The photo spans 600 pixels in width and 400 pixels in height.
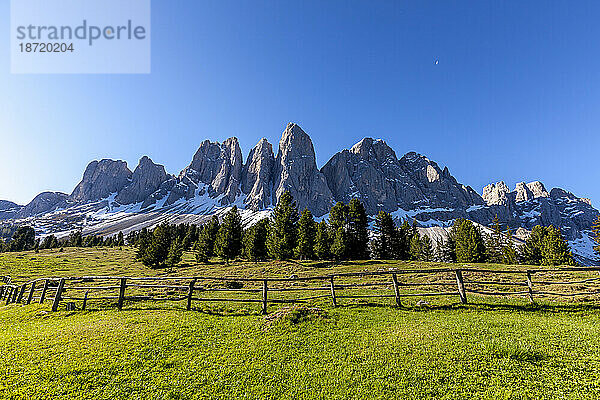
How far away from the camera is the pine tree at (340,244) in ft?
168

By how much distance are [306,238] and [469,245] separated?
113ft

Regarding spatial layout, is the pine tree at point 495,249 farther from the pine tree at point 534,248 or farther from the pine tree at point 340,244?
the pine tree at point 340,244

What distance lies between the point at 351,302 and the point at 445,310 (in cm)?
450

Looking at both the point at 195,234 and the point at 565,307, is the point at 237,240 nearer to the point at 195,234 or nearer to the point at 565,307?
the point at 195,234

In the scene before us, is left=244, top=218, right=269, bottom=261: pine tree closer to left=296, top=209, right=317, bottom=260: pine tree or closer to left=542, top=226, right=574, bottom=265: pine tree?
left=296, top=209, right=317, bottom=260: pine tree

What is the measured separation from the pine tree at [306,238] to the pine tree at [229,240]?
1530cm

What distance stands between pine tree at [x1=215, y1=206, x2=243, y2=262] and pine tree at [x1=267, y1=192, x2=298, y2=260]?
908 cm

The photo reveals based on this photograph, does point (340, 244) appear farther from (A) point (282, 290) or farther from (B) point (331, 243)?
(A) point (282, 290)

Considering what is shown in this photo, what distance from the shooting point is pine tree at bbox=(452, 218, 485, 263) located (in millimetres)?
54750

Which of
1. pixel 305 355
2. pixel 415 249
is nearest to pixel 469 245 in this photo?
pixel 415 249

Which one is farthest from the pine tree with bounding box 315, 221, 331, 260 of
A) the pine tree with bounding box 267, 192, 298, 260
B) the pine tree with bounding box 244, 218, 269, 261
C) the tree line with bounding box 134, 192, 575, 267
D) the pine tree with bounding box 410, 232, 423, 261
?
the pine tree with bounding box 410, 232, 423, 261

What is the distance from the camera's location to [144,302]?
15.4m

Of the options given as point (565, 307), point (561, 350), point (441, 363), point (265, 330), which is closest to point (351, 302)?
point (265, 330)

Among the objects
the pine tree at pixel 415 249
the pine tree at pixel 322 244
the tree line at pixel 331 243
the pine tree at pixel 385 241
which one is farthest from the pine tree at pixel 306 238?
the pine tree at pixel 415 249
